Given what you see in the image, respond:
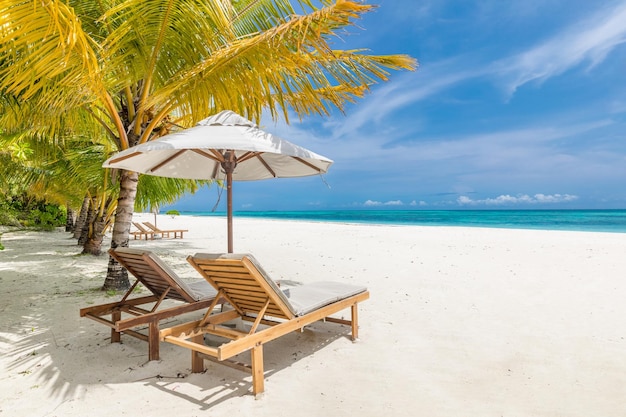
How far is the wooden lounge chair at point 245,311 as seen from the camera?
2.52 metres

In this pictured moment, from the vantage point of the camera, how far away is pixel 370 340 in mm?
3559

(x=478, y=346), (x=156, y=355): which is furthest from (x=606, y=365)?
(x=156, y=355)

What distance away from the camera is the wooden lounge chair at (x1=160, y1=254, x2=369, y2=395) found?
8.25 ft

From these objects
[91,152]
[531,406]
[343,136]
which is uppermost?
[343,136]

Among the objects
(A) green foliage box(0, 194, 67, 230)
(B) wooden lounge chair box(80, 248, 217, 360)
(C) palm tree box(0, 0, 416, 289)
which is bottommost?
(B) wooden lounge chair box(80, 248, 217, 360)

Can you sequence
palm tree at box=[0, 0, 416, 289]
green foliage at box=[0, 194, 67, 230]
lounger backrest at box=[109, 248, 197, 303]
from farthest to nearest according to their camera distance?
green foliage at box=[0, 194, 67, 230] < palm tree at box=[0, 0, 416, 289] < lounger backrest at box=[109, 248, 197, 303]

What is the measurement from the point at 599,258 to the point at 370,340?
24.7 feet

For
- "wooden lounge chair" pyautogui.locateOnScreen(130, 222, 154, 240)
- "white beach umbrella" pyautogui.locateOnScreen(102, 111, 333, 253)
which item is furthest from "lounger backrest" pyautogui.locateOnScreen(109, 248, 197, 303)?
"wooden lounge chair" pyautogui.locateOnScreen(130, 222, 154, 240)

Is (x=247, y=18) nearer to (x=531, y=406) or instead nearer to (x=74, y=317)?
(x=74, y=317)

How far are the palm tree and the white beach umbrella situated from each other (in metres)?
0.81

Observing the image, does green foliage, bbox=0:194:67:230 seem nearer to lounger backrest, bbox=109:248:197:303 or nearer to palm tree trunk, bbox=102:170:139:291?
palm tree trunk, bbox=102:170:139:291

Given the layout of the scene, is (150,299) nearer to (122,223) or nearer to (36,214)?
(122,223)

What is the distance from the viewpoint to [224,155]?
13.7 ft

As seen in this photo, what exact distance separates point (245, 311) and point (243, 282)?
20.4 inches
